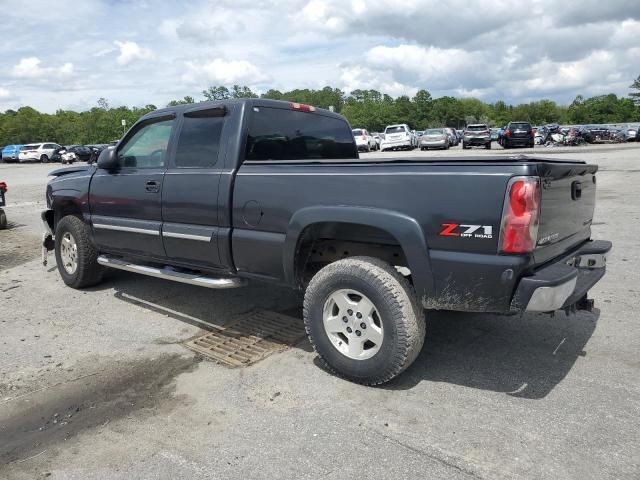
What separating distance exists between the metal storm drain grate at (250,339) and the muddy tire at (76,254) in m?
2.03

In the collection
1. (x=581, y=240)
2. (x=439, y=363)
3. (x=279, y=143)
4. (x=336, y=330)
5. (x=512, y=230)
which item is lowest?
(x=439, y=363)

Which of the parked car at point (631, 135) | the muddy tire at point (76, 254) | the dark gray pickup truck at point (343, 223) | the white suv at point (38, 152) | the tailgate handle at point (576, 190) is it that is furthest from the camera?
the white suv at point (38, 152)

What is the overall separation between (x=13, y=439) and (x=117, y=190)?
8.75 feet

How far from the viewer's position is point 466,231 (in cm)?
308

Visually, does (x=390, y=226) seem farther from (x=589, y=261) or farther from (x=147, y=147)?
(x=147, y=147)

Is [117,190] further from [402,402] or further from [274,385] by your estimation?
[402,402]

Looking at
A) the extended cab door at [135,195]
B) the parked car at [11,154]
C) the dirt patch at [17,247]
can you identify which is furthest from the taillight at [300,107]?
the parked car at [11,154]

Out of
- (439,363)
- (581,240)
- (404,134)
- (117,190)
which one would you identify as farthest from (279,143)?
(404,134)

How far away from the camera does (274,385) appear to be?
143 inches

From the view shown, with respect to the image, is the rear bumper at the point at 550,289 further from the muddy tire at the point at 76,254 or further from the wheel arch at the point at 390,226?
the muddy tire at the point at 76,254

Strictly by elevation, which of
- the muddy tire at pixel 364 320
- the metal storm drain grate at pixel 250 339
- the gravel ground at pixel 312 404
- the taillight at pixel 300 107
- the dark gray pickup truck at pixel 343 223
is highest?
the taillight at pixel 300 107

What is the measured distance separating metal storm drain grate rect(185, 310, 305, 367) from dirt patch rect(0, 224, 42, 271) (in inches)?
176

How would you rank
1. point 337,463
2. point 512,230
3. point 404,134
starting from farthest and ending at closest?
point 404,134 → point 512,230 → point 337,463

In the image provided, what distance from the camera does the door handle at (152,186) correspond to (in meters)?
Result: 4.75
